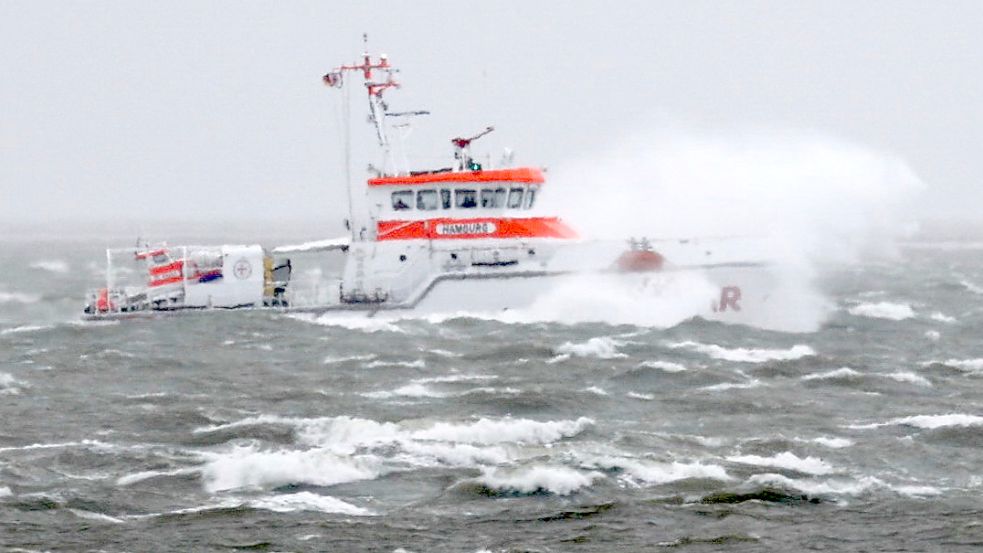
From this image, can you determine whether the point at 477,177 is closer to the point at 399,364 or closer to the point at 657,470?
the point at 399,364

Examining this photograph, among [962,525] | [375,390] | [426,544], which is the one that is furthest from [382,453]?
[962,525]

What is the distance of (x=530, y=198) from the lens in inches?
1719

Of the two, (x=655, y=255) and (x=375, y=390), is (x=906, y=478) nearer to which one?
(x=375, y=390)

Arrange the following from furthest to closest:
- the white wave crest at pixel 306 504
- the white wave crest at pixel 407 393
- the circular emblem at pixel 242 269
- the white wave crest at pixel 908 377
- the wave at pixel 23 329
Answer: the wave at pixel 23 329 < the circular emblem at pixel 242 269 < the white wave crest at pixel 908 377 < the white wave crest at pixel 407 393 < the white wave crest at pixel 306 504

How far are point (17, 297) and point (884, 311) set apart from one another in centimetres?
4083

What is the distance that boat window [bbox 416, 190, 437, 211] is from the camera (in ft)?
142

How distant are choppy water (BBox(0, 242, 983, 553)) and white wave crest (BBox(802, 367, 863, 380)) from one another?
2.8 inches

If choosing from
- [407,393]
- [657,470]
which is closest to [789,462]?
[657,470]

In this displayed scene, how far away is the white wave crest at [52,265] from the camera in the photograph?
10412cm

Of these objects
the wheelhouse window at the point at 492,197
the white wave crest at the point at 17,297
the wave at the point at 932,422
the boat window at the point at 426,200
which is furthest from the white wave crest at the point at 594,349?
the white wave crest at the point at 17,297

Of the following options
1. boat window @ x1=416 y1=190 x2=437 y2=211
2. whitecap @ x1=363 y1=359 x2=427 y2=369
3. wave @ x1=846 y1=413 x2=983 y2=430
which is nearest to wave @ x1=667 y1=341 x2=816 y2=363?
whitecap @ x1=363 y1=359 x2=427 y2=369

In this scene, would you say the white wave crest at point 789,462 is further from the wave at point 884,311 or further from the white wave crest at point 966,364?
the wave at point 884,311

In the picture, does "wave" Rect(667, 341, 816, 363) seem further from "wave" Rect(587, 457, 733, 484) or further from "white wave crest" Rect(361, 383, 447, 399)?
Answer: "wave" Rect(587, 457, 733, 484)

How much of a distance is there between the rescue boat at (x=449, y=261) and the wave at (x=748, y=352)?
4.46 meters
